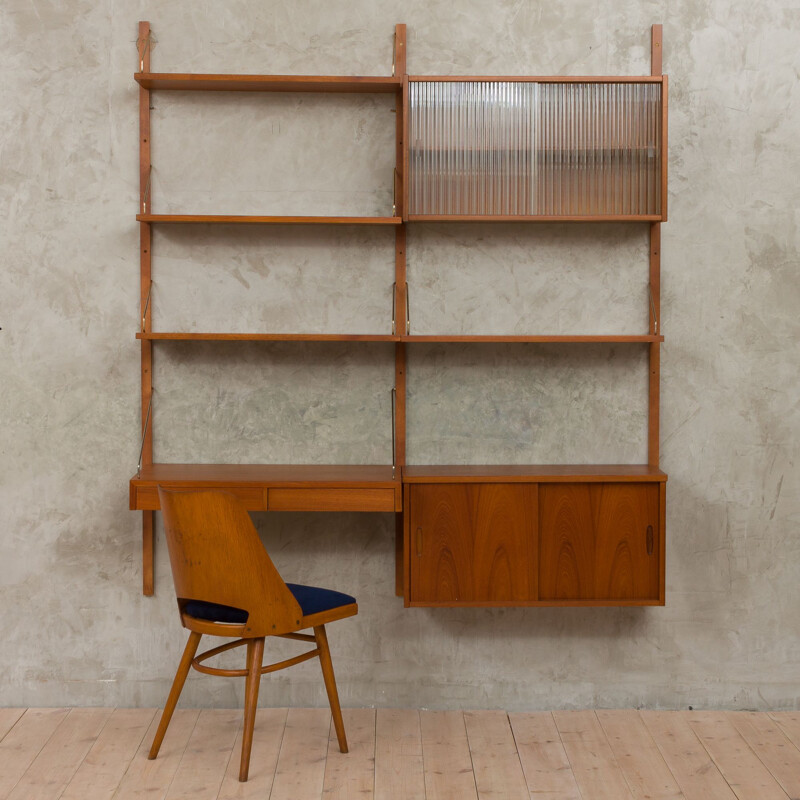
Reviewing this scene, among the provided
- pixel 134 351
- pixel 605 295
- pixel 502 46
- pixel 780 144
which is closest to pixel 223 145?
pixel 134 351

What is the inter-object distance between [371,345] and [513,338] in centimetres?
54

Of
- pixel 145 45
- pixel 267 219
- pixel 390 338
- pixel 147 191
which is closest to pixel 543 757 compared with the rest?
pixel 390 338

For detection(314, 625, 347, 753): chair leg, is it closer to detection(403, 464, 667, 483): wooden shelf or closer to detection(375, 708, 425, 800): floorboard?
detection(375, 708, 425, 800): floorboard

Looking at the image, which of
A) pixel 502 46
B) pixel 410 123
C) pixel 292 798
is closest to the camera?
pixel 292 798

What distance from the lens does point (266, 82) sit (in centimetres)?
305

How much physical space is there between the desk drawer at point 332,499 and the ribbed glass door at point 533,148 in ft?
3.12

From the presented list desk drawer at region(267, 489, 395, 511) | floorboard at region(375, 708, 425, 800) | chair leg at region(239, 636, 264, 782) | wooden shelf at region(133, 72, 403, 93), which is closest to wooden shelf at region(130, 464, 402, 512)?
desk drawer at region(267, 489, 395, 511)

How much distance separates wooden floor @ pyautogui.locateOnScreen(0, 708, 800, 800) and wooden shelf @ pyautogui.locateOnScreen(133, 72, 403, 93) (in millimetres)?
2220

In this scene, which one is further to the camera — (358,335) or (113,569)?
(113,569)

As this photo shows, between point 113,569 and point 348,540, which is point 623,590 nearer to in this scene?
point 348,540

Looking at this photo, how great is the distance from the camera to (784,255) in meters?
3.21

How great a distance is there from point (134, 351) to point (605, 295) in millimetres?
1725

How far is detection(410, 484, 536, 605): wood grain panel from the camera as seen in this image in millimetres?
2932

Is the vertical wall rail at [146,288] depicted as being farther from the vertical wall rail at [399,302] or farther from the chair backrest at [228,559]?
the vertical wall rail at [399,302]
